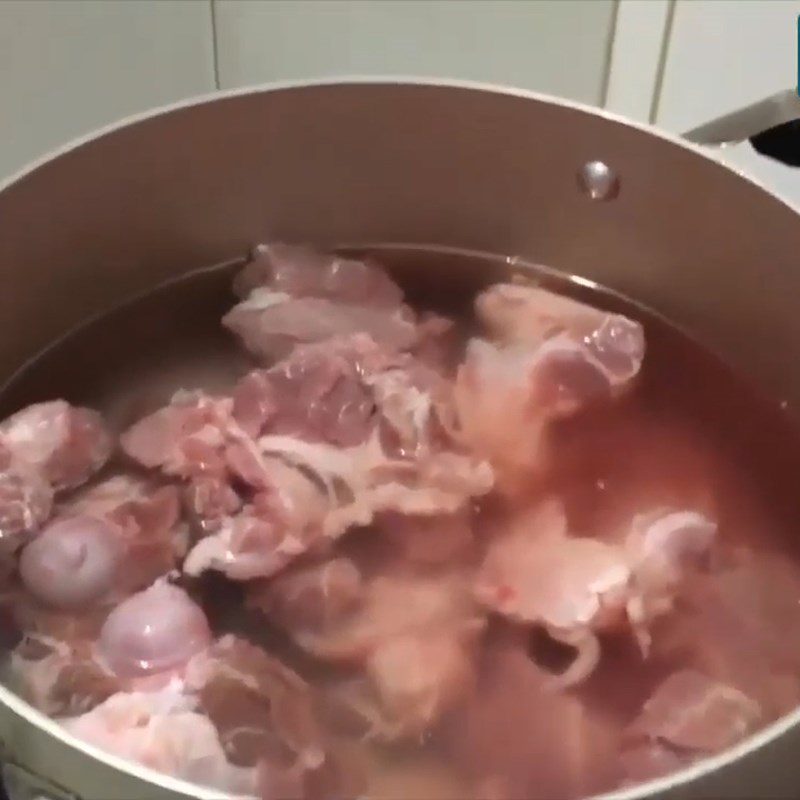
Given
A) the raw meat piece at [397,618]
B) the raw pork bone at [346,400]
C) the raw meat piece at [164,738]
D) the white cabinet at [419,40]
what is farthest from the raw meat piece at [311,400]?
the white cabinet at [419,40]

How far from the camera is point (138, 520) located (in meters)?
0.68

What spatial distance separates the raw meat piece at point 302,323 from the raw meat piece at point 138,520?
0.45 ft

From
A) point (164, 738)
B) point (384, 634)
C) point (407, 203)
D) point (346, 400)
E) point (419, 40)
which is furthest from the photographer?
point (419, 40)

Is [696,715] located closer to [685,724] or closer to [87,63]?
[685,724]

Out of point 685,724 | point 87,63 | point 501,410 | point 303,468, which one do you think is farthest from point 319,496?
point 87,63

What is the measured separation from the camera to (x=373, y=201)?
2.86ft

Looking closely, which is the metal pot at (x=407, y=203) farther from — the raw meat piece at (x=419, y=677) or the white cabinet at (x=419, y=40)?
the raw meat piece at (x=419, y=677)

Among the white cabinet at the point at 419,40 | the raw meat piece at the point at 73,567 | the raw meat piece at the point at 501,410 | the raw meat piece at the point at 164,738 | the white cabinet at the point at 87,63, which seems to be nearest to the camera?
the raw meat piece at the point at 164,738

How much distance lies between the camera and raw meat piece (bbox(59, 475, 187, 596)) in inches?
25.7

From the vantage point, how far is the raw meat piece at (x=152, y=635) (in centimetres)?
60

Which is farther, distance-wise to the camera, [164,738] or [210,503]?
[210,503]

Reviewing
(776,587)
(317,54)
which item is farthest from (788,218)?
(317,54)

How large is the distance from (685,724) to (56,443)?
0.37 metres

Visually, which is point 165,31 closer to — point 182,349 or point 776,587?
point 182,349
